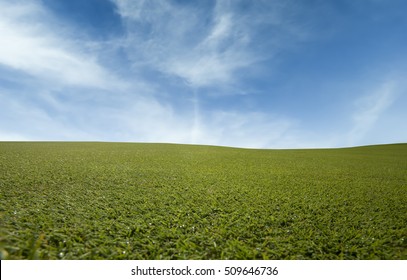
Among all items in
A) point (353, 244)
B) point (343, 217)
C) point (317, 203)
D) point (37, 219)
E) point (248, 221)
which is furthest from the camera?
point (317, 203)

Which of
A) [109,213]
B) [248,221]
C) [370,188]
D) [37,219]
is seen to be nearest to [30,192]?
[37,219]

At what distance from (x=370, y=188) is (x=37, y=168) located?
12245 millimetres

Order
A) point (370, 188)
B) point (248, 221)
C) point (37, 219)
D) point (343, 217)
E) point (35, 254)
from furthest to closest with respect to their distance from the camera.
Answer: point (370, 188) < point (343, 217) < point (248, 221) < point (37, 219) < point (35, 254)

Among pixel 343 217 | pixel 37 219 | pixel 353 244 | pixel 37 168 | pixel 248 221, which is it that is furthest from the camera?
pixel 37 168

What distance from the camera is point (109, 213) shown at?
4.55m

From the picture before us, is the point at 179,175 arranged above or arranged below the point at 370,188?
above

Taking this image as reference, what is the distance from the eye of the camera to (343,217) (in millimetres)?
4719

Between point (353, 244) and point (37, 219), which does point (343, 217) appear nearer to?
point (353, 244)
